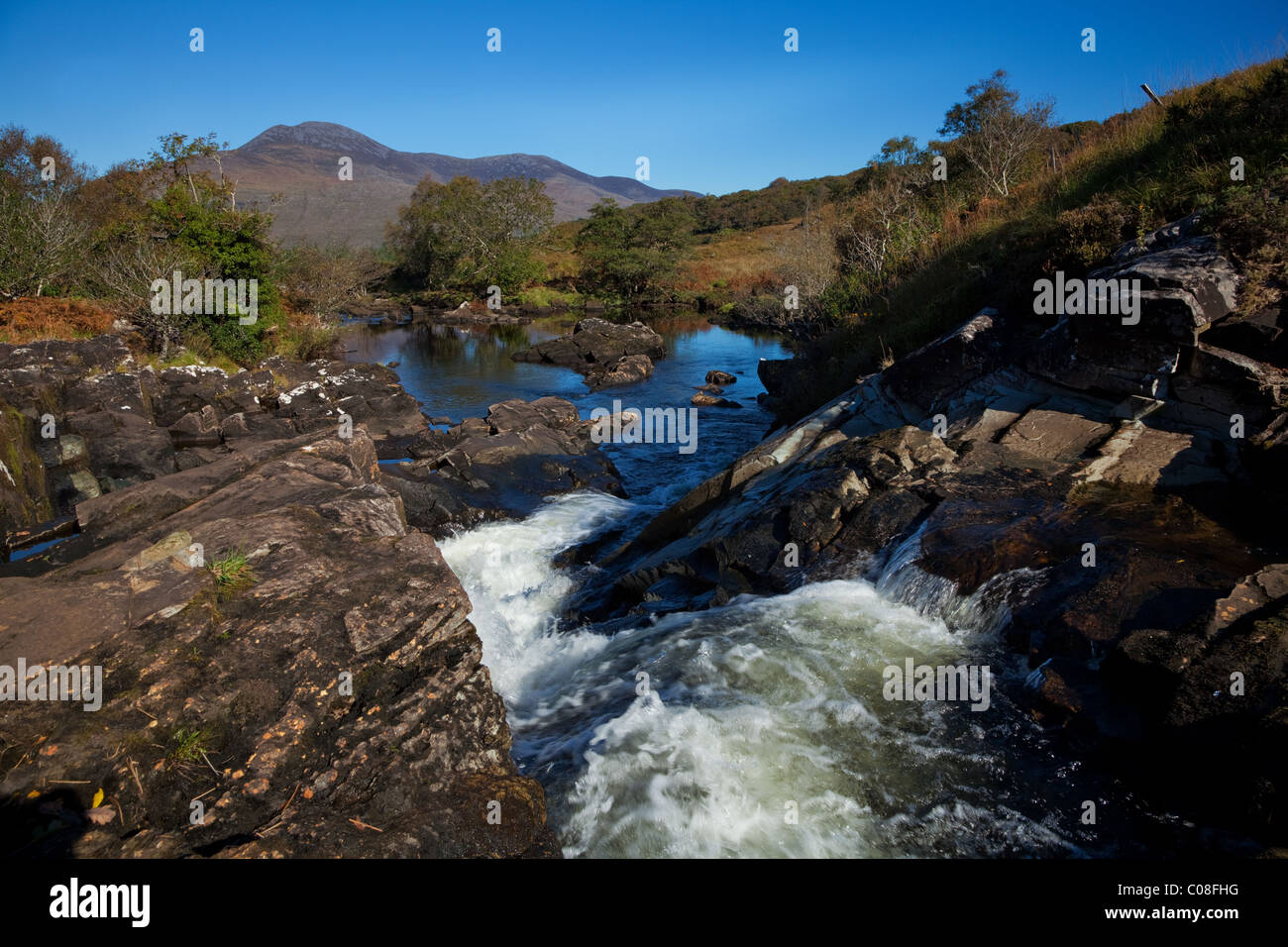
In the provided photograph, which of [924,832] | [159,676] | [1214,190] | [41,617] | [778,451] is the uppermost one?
[1214,190]

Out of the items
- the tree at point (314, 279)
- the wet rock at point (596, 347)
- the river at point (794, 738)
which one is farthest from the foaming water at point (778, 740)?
the tree at point (314, 279)

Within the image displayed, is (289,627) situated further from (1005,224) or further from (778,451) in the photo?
(1005,224)

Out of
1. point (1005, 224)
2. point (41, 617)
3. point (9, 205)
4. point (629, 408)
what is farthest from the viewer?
point (629, 408)

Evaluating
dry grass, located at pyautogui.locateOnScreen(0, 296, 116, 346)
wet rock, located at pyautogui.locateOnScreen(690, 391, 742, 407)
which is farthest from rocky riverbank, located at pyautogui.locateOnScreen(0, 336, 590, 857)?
wet rock, located at pyautogui.locateOnScreen(690, 391, 742, 407)

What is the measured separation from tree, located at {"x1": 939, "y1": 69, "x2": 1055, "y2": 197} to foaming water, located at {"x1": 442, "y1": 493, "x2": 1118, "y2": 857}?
15.4 metres

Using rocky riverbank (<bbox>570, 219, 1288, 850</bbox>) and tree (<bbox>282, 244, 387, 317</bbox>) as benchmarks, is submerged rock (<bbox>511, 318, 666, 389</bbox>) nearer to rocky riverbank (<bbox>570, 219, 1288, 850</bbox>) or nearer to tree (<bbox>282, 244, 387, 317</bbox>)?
tree (<bbox>282, 244, 387, 317</bbox>)

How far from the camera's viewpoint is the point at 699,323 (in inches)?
1896

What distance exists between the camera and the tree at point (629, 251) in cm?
5834

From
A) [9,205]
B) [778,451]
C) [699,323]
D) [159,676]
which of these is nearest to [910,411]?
[778,451]

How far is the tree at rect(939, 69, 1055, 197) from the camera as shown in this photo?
1861 centimetres

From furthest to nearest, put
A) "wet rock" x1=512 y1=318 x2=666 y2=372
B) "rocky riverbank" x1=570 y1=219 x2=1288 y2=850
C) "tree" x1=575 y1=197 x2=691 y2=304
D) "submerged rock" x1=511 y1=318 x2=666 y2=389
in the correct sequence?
"tree" x1=575 y1=197 x2=691 y2=304, "wet rock" x1=512 y1=318 x2=666 y2=372, "submerged rock" x1=511 y1=318 x2=666 y2=389, "rocky riverbank" x1=570 y1=219 x2=1288 y2=850

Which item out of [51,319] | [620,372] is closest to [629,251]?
[620,372]

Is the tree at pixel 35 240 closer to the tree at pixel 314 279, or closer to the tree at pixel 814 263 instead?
the tree at pixel 314 279

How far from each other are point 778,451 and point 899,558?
4.21 meters
